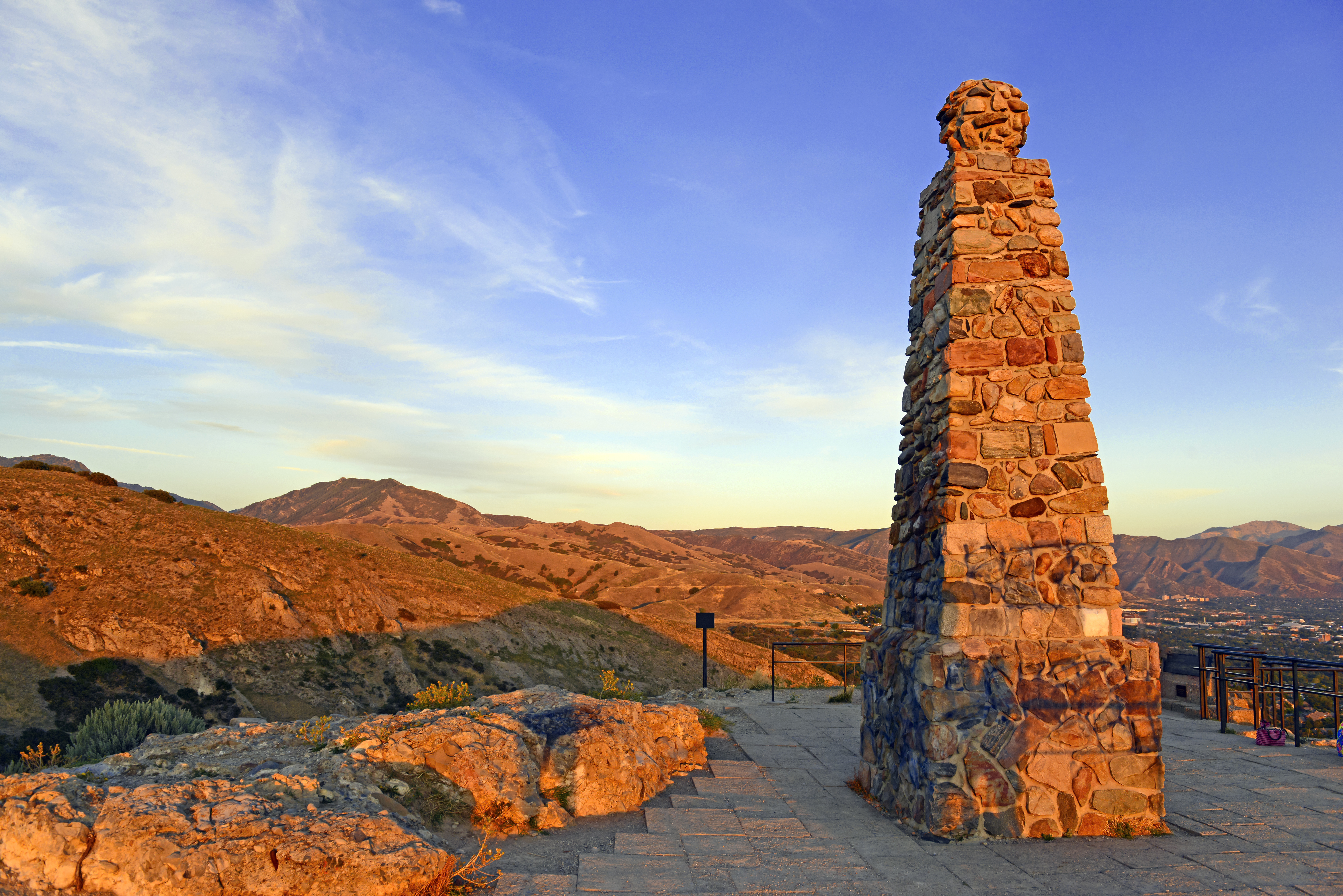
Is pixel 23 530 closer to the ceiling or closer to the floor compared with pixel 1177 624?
closer to the ceiling

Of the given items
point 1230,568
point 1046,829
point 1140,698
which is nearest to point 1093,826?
point 1046,829

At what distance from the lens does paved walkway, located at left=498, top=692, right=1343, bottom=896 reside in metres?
4.44

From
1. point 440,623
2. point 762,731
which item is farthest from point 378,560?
point 762,731

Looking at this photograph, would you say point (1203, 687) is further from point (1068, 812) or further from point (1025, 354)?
point (1025, 354)

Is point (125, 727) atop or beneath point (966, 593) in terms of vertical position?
beneath

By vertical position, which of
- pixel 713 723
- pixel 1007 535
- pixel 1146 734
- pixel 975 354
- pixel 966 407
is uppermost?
pixel 975 354

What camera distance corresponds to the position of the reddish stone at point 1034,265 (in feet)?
20.9

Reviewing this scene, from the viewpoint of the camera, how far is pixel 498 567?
67.8m

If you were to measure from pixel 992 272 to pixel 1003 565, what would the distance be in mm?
2573

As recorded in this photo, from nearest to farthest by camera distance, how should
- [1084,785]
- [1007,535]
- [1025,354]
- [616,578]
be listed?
[1084,785]
[1007,535]
[1025,354]
[616,578]

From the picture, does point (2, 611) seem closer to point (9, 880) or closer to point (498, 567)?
point (9, 880)

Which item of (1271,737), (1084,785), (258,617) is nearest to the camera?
(1084,785)

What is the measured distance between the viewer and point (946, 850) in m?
5.19

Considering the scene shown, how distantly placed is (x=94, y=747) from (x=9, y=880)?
21.3ft
